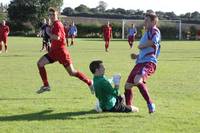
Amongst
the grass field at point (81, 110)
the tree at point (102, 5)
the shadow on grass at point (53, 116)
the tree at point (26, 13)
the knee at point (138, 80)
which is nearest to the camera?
the grass field at point (81, 110)

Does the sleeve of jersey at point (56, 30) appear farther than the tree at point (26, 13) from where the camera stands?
No

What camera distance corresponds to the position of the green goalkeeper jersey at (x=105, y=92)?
10.1m

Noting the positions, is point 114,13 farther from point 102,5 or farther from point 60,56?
point 60,56

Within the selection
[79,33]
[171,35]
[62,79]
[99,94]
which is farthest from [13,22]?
[99,94]

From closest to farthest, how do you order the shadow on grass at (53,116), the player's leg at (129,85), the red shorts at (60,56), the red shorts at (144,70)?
the shadow on grass at (53,116) < the red shorts at (144,70) < the player's leg at (129,85) < the red shorts at (60,56)

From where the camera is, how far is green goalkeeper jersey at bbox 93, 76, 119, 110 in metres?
10.1

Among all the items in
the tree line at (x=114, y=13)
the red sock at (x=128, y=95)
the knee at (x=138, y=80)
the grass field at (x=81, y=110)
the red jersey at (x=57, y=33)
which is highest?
the red jersey at (x=57, y=33)

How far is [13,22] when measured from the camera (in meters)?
89.8

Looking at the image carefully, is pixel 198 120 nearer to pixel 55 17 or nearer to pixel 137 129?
pixel 137 129

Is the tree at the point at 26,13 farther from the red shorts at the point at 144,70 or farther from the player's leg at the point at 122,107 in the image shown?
the red shorts at the point at 144,70

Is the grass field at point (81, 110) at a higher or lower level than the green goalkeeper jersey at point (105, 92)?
lower

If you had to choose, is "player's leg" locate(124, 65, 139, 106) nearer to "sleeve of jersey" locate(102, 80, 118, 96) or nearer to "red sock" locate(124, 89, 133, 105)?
"red sock" locate(124, 89, 133, 105)

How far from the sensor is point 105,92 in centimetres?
1016

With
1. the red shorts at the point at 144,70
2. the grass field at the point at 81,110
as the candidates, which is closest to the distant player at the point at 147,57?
the red shorts at the point at 144,70
